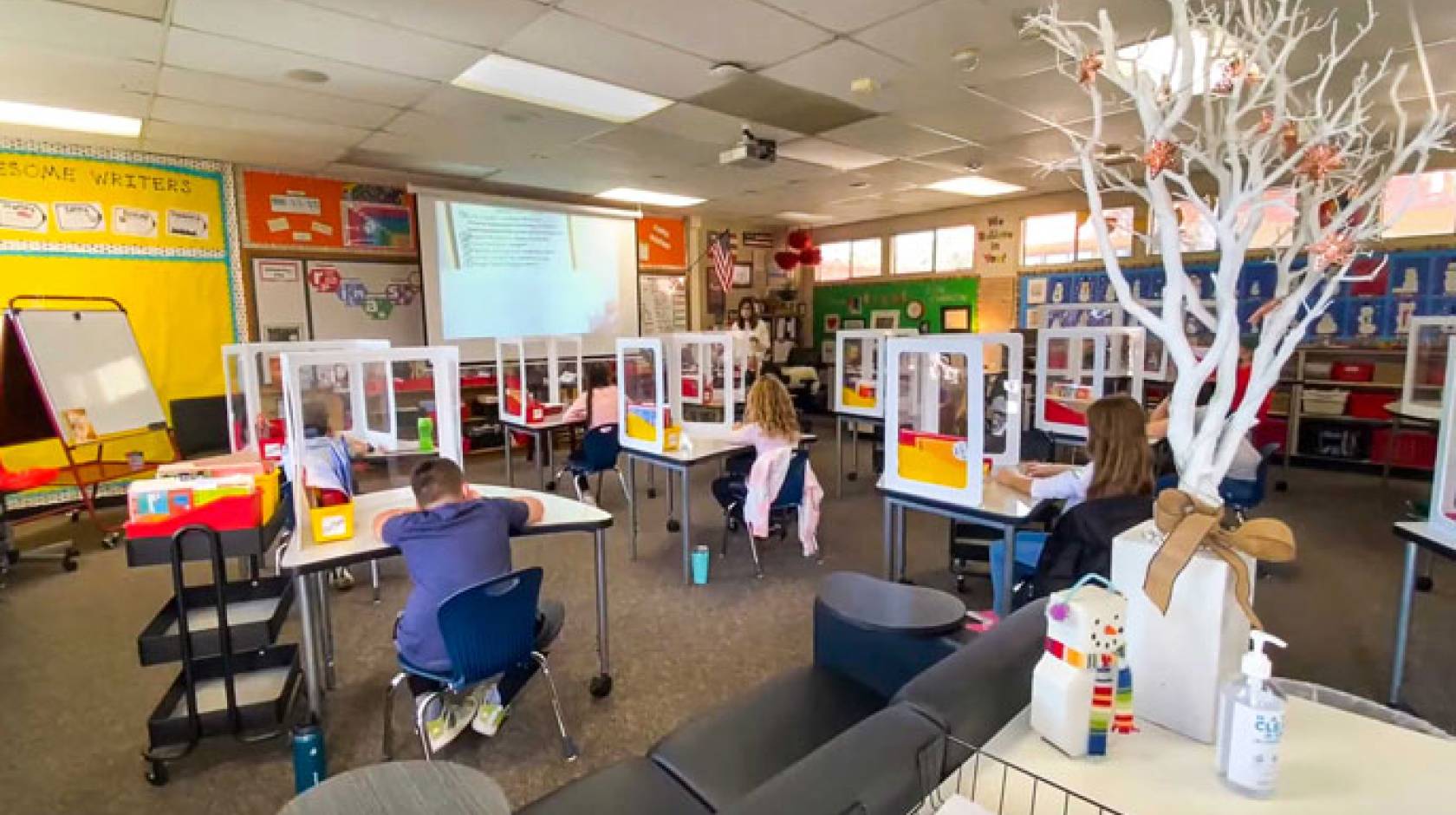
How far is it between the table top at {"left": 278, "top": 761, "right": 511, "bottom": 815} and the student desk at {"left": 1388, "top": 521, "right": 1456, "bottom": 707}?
9.48 ft

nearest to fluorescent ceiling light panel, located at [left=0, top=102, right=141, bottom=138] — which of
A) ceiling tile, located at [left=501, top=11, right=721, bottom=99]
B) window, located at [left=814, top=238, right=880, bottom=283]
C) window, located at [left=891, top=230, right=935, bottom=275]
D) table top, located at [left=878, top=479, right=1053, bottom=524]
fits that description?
ceiling tile, located at [left=501, top=11, right=721, bottom=99]

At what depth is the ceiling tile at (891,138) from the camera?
5.05 m

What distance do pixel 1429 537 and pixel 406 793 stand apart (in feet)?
10.0

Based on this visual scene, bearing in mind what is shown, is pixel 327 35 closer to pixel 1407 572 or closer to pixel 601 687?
pixel 601 687

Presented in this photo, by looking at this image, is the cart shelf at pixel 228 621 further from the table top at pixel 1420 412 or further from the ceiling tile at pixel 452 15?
the table top at pixel 1420 412

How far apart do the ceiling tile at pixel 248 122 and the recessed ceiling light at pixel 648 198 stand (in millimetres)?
2796

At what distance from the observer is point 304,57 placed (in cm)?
362

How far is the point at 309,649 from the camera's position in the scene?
240cm

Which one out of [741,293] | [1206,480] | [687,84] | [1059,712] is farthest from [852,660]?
[741,293]

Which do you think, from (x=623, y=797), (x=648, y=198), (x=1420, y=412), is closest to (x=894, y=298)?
(x=648, y=198)

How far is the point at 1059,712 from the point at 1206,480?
1.41 feet

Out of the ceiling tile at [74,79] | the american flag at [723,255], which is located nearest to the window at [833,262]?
the american flag at [723,255]

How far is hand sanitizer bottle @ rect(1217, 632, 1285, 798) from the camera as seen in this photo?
0.91 metres

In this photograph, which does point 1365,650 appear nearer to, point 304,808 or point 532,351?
point 304,808
